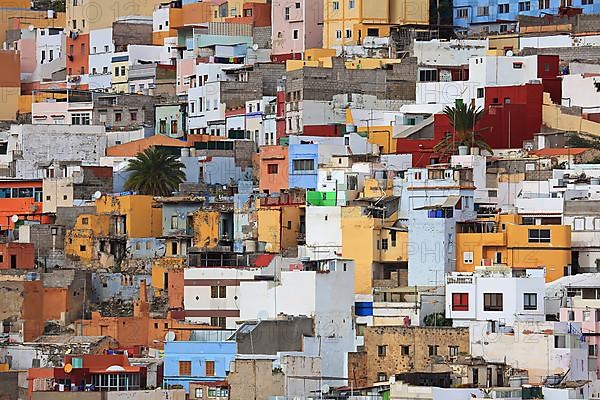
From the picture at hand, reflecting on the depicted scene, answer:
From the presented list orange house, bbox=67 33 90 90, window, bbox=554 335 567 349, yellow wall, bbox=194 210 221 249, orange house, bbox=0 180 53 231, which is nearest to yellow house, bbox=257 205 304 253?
yellow wall, bbox=194 210 221 249

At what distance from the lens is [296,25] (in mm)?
69000

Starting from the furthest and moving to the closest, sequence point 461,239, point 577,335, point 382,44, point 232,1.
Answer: point 232,1
point 382,44
point 461,239
point 577,335

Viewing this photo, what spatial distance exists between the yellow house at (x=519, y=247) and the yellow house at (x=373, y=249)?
4.88 ft

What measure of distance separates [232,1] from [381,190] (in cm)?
2317

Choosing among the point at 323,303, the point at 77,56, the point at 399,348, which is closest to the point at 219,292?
the point at 323,303

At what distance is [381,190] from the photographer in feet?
167

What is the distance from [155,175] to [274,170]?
400 centimetres

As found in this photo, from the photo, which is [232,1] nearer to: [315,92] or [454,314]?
[315,92]

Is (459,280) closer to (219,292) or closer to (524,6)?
(219,292)

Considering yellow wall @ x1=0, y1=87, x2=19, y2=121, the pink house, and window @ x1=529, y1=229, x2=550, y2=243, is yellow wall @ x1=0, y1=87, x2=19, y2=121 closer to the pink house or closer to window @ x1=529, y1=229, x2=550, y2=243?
the pink house

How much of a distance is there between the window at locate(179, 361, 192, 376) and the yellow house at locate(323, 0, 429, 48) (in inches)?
994

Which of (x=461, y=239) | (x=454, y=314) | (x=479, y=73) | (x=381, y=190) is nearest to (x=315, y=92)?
(x=479, y=73)

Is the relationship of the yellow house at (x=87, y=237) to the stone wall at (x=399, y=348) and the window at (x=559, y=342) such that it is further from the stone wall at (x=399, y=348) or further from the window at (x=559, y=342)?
the window at (x=559, y=342)

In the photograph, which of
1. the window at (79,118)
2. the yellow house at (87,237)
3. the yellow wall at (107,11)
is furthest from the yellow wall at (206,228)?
Result: the yellow wall at (107,11)
